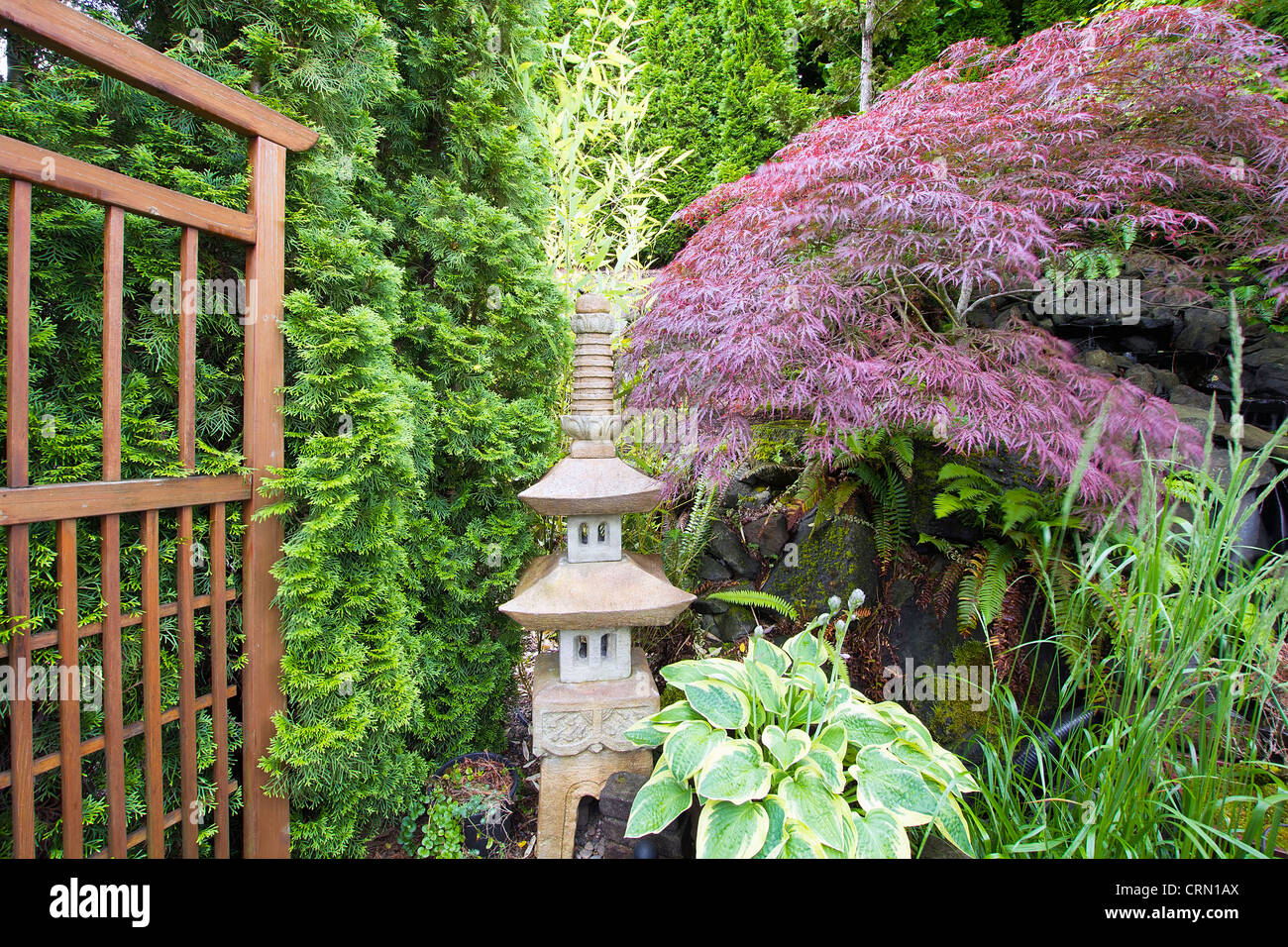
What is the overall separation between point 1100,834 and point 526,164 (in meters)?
2.51

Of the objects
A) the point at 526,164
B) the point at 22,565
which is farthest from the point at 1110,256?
the point at 22,565

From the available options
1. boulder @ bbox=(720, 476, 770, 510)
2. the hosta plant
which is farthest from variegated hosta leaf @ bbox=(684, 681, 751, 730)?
boulder @ bbox=(720, 476, 770, 510)

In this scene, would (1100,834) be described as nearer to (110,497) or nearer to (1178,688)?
(1178,688)

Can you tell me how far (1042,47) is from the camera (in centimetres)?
177

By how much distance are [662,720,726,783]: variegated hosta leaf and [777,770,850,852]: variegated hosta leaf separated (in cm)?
19

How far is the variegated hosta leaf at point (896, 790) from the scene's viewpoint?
120cm

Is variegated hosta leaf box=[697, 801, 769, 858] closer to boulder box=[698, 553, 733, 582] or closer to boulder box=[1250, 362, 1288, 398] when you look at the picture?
boulder box=[698, 553, 733, 582]

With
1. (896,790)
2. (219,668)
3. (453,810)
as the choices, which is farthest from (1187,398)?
(219,668)

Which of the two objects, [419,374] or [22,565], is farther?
[419,374]

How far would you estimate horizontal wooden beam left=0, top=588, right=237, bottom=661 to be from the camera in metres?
1.17

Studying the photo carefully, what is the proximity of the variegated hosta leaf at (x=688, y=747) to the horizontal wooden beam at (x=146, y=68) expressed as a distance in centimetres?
Result: 194

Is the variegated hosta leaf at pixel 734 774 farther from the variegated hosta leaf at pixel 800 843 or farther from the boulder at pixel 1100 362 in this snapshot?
the boulder at pixel 1100 362

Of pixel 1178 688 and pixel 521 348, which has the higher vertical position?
pixel 521 348

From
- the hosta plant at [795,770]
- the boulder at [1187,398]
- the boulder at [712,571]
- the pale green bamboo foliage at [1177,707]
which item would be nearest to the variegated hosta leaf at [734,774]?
the hosta plant at [795,770]
